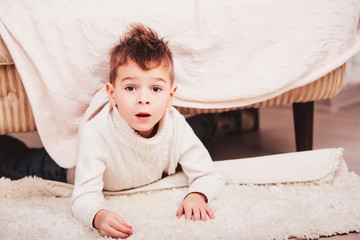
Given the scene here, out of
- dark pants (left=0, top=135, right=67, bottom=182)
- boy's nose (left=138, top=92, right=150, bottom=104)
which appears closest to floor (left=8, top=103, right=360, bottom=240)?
dark pants (left=0, top=135, right=67, bottom=182)

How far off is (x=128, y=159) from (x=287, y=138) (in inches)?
33.3

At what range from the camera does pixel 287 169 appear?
101cm

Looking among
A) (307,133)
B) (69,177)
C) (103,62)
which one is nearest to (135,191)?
(69,177)

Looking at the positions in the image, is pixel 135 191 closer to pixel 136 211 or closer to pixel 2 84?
pixel 136 211

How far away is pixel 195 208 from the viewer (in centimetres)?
83

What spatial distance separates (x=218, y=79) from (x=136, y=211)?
402mm

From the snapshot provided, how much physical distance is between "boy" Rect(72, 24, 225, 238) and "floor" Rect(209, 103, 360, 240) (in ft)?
1.32

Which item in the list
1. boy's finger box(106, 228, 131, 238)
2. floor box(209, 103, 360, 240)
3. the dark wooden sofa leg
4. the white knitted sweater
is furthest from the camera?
floor box(209, 103, 360, 240)

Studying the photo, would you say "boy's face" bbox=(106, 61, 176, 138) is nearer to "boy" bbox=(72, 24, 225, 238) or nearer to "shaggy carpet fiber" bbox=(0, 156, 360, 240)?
"boy" bbox=(72, 24, 225, 238)

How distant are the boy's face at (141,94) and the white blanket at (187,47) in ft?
0.45

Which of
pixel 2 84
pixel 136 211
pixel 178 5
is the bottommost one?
pixel 136 211

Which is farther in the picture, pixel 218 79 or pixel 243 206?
pixel 218 79

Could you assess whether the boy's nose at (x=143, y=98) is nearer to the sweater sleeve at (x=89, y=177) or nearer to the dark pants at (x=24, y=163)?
the sweater sleeve at (x=89, y=177)

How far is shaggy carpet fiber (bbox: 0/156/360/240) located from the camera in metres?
0.76
